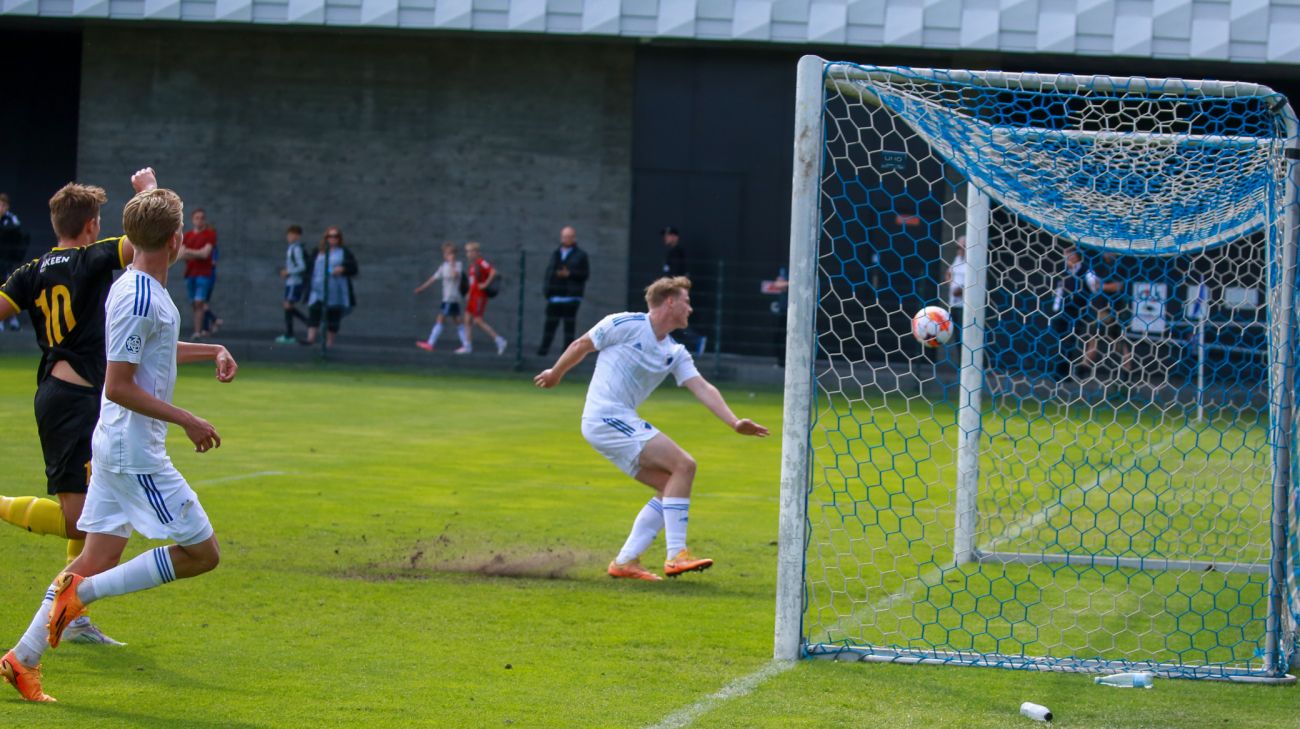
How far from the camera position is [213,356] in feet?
20.7

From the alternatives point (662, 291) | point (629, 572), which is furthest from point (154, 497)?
point (662, 291)

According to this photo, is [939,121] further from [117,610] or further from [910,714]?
[117,610]

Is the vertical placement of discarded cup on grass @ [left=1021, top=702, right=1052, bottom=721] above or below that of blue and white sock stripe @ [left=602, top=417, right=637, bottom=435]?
below

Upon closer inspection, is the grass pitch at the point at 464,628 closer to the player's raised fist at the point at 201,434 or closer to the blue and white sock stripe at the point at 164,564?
the blue and white sock stripe at the point at 164,564

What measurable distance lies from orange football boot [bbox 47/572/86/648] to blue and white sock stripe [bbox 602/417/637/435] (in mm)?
3609

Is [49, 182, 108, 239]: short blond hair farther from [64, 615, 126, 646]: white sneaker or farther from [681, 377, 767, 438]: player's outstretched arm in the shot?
[681, 377, 767, 438]: player's outstretched arm

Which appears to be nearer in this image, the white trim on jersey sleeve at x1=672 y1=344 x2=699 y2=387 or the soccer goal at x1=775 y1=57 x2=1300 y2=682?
the soccer goal at x1=775 y1=57 x2=1300 y2=682

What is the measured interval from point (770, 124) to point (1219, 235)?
18718 mm

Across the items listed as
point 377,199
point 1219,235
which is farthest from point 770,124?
point 1219,235

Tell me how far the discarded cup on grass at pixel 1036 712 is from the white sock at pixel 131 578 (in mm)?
3282

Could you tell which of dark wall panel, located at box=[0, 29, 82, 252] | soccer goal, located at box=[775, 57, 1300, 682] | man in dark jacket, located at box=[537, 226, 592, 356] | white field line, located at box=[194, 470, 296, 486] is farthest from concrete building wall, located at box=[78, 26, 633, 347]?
soccer goal, located at box=[775, 57, 1300, 682]

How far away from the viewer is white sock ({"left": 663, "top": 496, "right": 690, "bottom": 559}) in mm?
8250

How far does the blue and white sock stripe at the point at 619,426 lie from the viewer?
27.9 feet

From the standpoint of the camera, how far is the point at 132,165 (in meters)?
29.0
